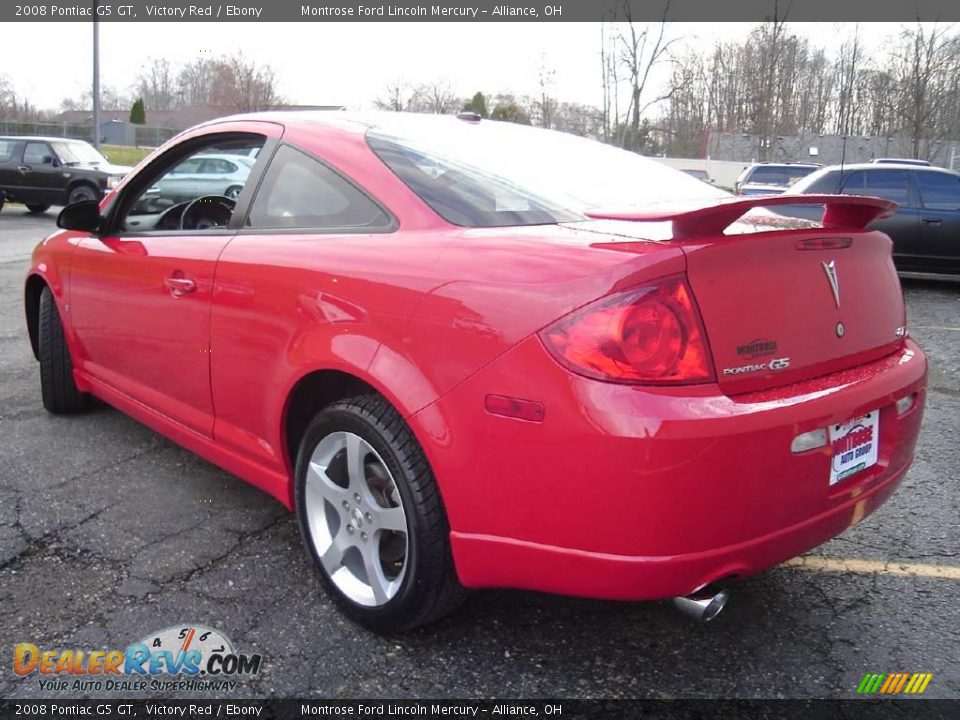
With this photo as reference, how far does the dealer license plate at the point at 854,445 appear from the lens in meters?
2.05

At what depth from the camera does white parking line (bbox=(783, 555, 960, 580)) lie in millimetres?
2838

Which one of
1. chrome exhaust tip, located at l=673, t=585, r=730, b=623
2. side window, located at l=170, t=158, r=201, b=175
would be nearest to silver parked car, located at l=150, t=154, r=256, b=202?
side window, located at l=170, t=158, r=201, b=175

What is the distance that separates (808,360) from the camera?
2064mm

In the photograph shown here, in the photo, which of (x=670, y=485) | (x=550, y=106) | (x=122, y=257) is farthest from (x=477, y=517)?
(x=550, y=106)

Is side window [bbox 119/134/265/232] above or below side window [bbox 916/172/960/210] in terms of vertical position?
below

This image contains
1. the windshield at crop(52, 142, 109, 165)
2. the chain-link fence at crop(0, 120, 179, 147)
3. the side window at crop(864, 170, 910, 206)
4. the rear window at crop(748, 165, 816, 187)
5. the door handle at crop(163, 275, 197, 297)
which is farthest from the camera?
the chain-link fence at crop(0, 120, 179, 147)

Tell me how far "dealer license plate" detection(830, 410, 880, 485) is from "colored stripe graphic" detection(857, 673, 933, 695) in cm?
59

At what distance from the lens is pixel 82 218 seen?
3.61 m

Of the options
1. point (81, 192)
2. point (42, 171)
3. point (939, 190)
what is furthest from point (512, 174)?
point (42, 171)

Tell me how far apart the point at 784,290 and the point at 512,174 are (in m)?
0.96

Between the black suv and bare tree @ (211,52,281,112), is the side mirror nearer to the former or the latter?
the black suv

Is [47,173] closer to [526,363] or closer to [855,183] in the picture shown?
[855,183]

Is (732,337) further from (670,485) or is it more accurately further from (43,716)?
(43,716)

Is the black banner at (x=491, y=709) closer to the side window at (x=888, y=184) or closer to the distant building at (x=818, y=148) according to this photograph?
the side window at (x=888, y=184)
